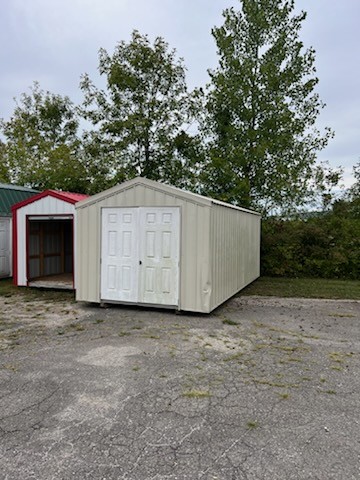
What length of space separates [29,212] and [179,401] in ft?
26.0

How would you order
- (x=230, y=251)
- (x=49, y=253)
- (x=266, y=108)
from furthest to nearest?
(x=266, y=108), (x=49, y=253), (x=230, y=251)

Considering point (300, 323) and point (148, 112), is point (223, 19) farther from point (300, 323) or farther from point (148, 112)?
point (300, 323)

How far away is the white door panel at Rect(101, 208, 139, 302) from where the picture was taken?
277 inches

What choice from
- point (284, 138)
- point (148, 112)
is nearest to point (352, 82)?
point (284, 138)

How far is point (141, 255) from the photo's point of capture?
6961 millimetres

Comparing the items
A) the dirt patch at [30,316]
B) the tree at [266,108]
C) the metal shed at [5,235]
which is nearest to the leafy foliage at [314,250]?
the tree at [266,108]

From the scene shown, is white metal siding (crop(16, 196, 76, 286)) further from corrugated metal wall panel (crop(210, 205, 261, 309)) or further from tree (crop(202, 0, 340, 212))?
tree (crop(202, 0, 340, 212))

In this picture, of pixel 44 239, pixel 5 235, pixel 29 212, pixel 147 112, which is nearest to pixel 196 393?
pixel 29 212

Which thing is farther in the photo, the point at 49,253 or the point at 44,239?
the point at 49,253

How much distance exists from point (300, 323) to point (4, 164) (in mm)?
21145

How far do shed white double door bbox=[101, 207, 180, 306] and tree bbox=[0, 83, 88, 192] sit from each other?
445 inches

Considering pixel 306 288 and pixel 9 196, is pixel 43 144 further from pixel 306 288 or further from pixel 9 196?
pixel 306 288

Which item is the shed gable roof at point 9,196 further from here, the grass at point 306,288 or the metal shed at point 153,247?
the grass at point 306,288

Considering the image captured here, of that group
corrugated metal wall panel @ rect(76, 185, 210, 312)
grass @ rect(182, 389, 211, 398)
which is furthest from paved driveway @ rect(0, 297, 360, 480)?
corrugated metal wall panel @ rect(76, 185, 210, 312)
